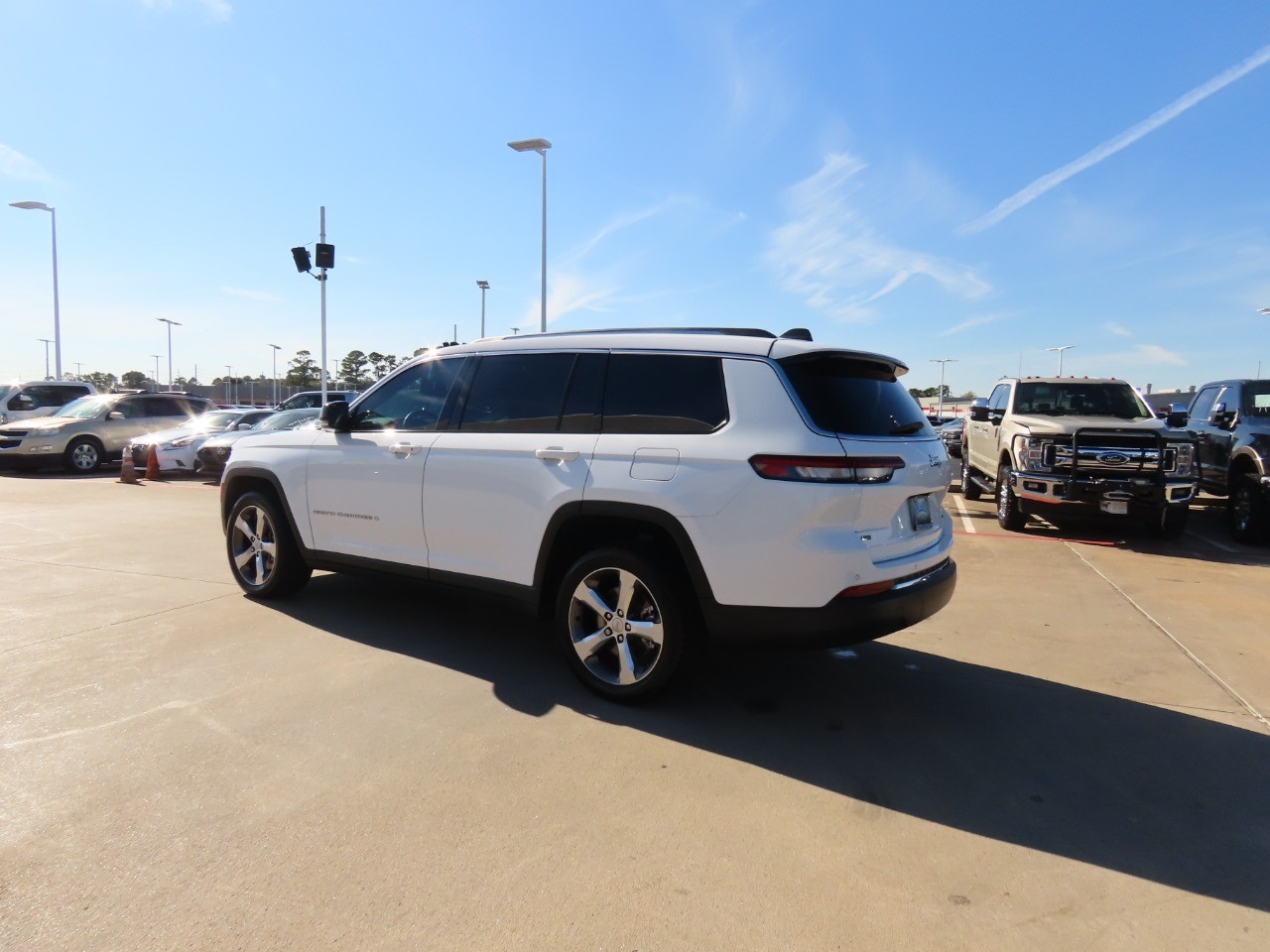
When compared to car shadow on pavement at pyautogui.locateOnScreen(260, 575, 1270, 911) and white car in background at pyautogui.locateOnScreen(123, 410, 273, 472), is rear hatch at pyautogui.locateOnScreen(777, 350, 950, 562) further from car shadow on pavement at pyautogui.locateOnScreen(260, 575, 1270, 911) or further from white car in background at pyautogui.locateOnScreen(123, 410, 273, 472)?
white car in background at pyautogui.locateOnScreen(123, 410, 273, 472)

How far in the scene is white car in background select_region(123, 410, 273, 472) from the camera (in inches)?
584

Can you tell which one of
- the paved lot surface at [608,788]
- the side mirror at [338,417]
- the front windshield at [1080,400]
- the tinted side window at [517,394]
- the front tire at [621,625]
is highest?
the front windshield at [1080,400]

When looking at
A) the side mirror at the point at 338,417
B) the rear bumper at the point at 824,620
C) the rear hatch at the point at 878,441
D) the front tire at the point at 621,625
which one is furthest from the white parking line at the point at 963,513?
the side mirror at the point at 338,417

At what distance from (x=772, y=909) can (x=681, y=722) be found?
4.41 ft

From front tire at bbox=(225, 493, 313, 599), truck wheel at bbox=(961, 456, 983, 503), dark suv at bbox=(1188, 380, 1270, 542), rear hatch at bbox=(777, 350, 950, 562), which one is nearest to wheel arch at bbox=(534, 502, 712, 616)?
rear hatch at bbox=(777, 350, 950, 562)

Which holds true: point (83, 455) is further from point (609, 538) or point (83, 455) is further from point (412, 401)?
point (609, 538)

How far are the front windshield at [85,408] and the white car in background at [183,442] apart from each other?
7.44 feet

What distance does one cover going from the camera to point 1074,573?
7172 millimetres

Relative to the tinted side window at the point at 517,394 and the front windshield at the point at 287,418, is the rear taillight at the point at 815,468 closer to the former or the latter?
the tinted side window at the point at 517,394

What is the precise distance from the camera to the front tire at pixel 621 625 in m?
3.63

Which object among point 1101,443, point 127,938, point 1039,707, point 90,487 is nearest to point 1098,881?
point 1039,707

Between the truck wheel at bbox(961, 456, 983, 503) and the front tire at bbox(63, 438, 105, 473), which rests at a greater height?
the truck wheel at bbox(961, 456, 983, 503)

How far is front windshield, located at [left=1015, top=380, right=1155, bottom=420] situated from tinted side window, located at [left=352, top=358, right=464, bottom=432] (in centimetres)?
827

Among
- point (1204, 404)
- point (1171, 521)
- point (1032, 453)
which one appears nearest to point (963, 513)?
point (1032, 453)
